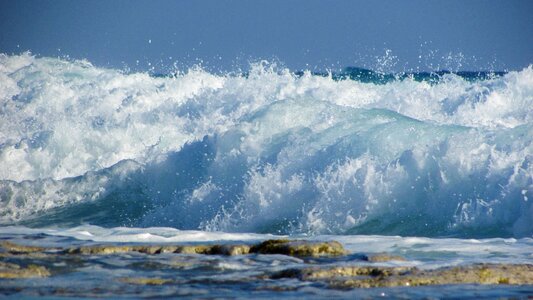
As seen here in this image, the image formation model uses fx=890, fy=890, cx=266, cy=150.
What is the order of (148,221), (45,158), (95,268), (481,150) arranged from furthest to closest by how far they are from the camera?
(45,158) < (148,221) < (481,150) < (95,268)

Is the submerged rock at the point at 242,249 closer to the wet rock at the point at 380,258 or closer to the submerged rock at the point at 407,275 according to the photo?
the wet rock at the point at 380,258

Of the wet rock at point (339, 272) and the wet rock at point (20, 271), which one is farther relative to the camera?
the wet rock at point (339, 272)

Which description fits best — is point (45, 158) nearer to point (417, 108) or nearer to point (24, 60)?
point (417, 108)

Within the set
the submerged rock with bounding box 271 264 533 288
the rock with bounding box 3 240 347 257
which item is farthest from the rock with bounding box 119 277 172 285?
the rock with bounding box 3 240 347 257

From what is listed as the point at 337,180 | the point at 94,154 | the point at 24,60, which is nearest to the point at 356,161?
the point at 337,180

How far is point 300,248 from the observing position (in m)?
6.21

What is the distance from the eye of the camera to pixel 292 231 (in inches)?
386

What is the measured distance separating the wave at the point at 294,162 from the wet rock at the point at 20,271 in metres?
4.66

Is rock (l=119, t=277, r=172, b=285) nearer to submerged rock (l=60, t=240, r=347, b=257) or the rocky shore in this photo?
the rocky shore

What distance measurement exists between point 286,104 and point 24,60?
871 inches

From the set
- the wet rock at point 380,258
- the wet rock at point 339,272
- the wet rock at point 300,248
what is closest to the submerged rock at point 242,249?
the wet rock at point 300,248

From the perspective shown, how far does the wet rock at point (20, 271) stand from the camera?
198 inches

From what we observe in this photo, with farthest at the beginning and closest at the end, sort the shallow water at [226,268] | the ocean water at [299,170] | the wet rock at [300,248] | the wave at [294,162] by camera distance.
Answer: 1. the wave at [294,162]
2. the ocean water at [299,170]
3. the wet rock at [300,248]
4. the shallow water at [226,268]

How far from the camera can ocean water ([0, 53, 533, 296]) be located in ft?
28.7
